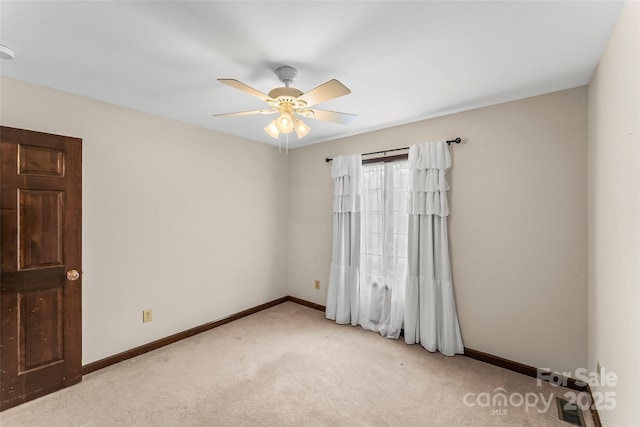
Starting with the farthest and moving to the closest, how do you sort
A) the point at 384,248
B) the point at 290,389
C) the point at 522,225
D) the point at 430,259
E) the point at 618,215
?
the point at 384,248 → the point at 430,259 → the point at 522,225 → the point at 290,389 → the point at 618,215

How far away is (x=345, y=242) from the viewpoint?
3.62 m

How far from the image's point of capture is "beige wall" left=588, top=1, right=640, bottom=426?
49.3 inches

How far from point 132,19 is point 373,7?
1.24m

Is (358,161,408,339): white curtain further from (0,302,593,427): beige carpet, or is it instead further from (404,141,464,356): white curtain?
(0,302,593,427): beige carpet

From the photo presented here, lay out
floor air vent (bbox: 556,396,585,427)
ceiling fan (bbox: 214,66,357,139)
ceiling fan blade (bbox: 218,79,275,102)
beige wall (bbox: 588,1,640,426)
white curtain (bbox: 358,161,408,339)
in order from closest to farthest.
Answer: beige wall (bbox: 588,1,640,426) → ceiling fan blade (bbox: 218,79,275,102) → ceiling fan (bbox: 214,66,357,139) → floor air vent (bbox: 556,396,585,427) → white curtain (bbox: 358,161,408,339)

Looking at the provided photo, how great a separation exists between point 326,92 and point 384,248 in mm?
2088

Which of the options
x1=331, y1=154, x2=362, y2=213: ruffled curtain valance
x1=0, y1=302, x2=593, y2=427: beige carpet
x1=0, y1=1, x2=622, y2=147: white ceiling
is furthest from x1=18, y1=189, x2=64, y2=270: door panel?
x1=331, y1=154, x2=362, y2=213: ruffled curtain valance

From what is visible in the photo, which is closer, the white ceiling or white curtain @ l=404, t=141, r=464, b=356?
the white ceiling

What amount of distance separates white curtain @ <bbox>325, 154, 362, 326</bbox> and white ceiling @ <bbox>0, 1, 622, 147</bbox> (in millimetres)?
1147

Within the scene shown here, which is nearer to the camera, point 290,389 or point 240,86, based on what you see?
point 240,86

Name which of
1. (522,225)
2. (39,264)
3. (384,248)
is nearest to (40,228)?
(39,264)

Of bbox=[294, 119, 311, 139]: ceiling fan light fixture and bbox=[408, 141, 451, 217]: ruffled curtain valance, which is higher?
bbox=[294, 119, 311, 139]: ceiling fan light fixture

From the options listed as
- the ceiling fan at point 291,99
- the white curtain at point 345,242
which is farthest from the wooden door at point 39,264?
the white curtain at point 345,242

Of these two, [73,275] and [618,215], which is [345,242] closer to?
[618,215]
